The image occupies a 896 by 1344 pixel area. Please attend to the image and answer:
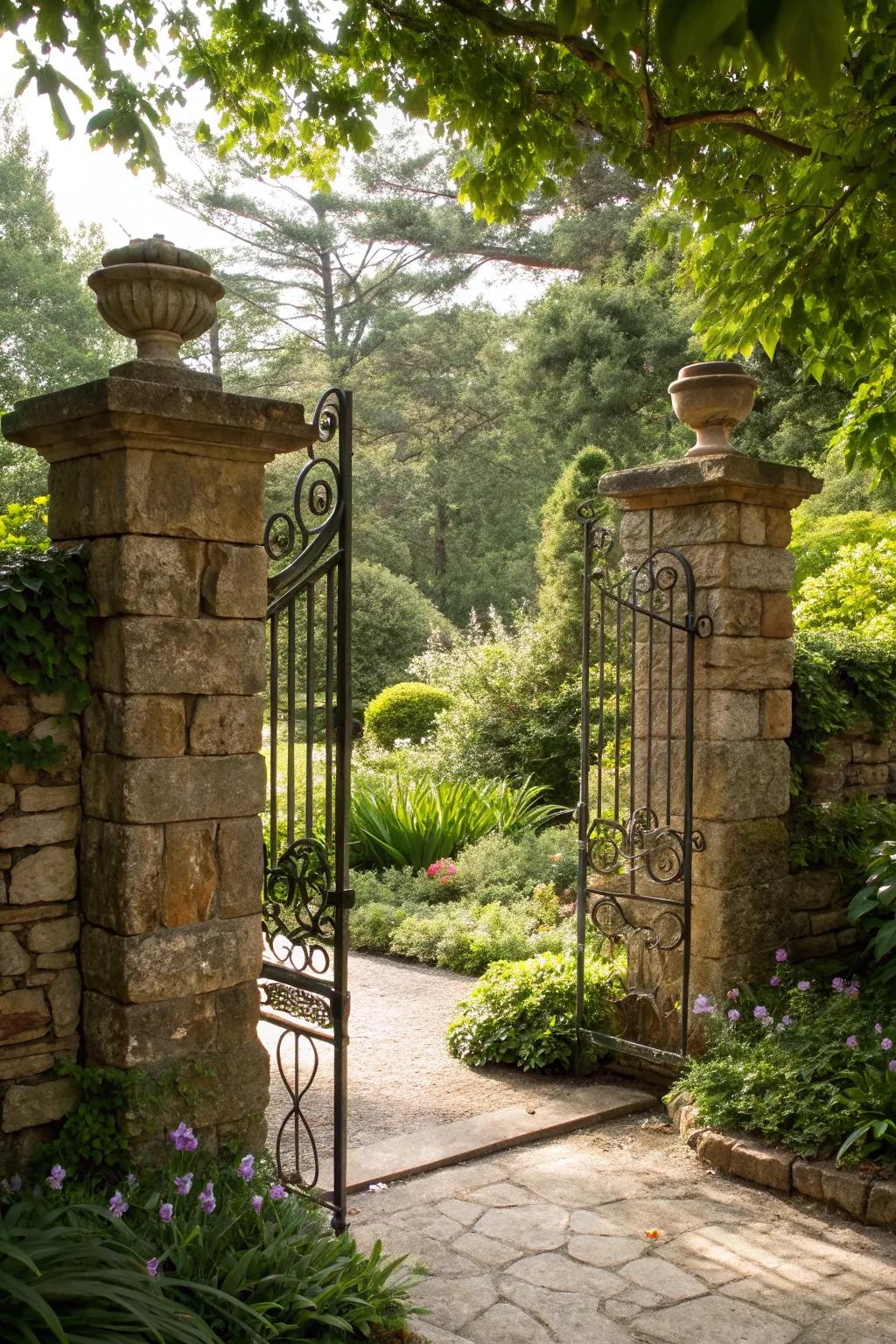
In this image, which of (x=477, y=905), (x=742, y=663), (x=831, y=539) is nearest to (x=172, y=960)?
(x=742, y=663)

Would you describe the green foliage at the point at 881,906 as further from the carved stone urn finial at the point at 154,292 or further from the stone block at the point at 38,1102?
the carved stone urn finial at the point at 154,292

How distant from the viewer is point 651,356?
1698 cm

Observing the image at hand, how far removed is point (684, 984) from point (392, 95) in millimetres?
3960

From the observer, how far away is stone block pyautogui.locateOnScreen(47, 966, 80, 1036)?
3.05 metres

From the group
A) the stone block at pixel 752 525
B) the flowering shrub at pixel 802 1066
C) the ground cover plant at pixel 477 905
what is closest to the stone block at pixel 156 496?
the stone block at pixel 752 525

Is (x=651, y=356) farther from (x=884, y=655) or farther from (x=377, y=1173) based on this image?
(x=377, y=1173)

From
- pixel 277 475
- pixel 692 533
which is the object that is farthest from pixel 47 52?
pixel 277 475

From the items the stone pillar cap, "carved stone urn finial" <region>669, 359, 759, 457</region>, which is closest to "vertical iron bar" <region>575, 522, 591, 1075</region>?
the stone pillar cap

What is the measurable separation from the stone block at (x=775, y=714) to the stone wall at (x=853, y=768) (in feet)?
1.10

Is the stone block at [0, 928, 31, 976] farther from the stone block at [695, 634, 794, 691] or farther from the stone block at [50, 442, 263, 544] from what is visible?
the stone block at [695, 634, 794, 691]

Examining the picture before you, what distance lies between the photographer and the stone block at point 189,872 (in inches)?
120

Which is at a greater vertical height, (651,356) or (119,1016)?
(651,356)

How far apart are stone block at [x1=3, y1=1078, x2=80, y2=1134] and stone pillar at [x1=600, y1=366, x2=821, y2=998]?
260 cm

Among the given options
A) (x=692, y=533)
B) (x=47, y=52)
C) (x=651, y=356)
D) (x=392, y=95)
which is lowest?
(x=692, y=533)
